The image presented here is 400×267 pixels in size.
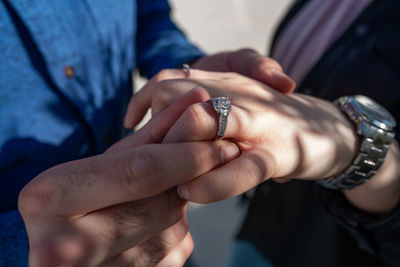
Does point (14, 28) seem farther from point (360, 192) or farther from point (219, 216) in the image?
point (219, 216)

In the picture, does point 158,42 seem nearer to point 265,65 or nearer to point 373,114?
point 265,65

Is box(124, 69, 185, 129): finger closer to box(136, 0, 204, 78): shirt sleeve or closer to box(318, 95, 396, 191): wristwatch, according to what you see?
box(136, 0, 204, 78): shirt sleeve

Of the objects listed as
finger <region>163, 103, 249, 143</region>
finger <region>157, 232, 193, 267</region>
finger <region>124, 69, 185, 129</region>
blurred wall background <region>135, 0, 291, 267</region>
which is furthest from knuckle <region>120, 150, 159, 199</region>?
blurred wall background <region>135, 0, 291, 267</region>

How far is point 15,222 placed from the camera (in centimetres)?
63

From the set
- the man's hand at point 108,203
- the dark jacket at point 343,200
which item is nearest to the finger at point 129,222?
the man's hand at point 108,203

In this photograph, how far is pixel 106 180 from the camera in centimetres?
52

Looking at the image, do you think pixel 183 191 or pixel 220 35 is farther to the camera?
pixel 220 35

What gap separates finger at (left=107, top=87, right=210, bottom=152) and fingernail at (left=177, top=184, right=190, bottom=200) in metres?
0.14

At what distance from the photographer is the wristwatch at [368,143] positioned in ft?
2.58

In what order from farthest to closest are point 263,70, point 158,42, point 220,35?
point 220,35 < point 158,42 < point 263,70

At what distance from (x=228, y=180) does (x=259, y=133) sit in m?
0.18

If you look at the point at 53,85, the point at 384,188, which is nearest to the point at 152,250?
the point at 53,85

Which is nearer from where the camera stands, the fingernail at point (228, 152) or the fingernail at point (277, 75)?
the fingernail at point (228, 152)

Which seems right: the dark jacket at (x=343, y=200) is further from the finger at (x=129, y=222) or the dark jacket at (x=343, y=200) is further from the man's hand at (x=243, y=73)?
the finger at (x=129, y=222)
